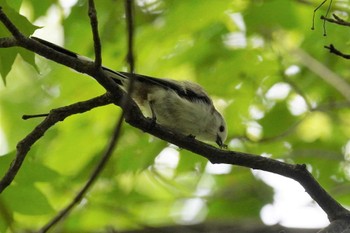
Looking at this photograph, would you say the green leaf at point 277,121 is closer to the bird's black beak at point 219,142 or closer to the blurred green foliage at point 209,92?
the blurred green foliage at point 209,92

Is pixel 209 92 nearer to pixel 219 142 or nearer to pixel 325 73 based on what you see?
pixel 219 142

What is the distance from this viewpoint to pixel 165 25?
3391 millimetres

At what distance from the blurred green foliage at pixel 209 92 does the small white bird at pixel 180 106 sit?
0.16 m

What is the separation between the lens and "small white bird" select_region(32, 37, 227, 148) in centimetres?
328

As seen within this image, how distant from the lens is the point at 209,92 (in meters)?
3.81

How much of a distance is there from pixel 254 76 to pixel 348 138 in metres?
0.85

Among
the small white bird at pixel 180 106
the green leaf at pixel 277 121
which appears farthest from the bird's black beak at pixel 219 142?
the green leaf at pixel 277 121

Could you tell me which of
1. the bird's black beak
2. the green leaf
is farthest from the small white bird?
the green leaf

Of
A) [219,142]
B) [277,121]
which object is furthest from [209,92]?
[277,121]

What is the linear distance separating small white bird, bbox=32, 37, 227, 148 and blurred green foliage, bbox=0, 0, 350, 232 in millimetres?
159

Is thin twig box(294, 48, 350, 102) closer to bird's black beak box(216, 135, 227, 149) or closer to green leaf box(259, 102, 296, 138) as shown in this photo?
green leaf box(259, 102, 296, 138)

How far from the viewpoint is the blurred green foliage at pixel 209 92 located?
11.6 feet

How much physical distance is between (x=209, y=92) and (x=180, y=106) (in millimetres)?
488

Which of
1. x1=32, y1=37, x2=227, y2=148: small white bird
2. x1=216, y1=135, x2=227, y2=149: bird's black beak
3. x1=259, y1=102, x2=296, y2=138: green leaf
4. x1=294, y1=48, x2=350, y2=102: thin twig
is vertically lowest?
x1=259, y1=102, x2=296, y2=138: green leaf
